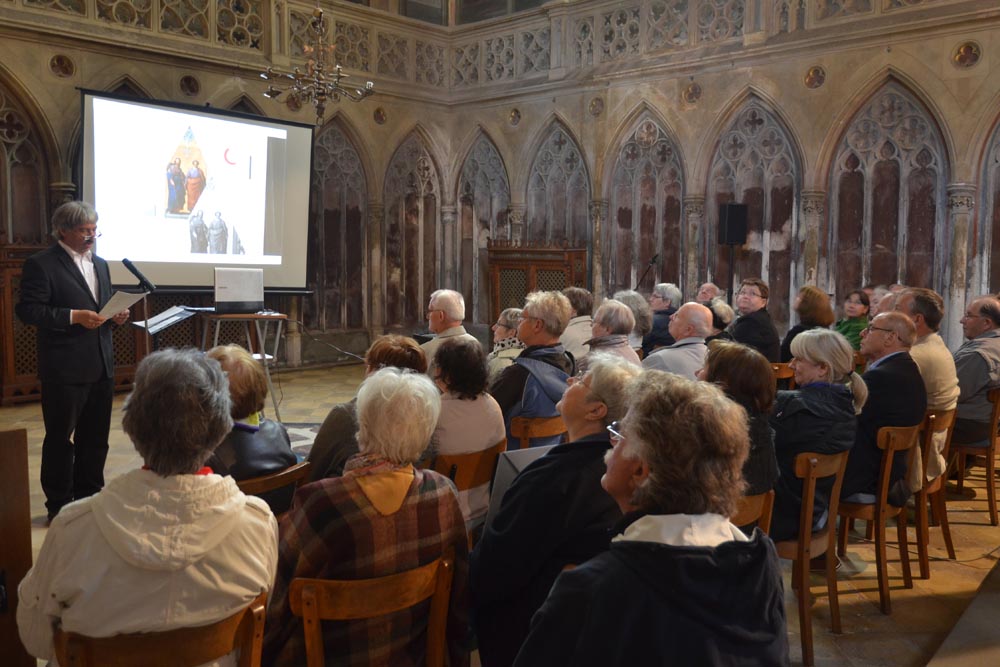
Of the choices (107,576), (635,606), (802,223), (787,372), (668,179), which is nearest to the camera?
(635,606)

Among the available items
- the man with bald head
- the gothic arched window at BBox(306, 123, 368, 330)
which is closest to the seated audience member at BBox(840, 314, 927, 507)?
the man with bald head

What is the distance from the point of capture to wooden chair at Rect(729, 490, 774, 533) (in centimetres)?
236

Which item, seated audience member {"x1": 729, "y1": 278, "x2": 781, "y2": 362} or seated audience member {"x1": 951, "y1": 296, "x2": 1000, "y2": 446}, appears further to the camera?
seated audience member {"x1": 729, "y1": 278, "x2": 781, "y2": 362}

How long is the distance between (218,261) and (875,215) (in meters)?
7.12

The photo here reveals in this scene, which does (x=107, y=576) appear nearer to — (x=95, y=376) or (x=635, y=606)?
(x=635, y=606)

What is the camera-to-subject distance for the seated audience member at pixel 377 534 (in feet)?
5.78

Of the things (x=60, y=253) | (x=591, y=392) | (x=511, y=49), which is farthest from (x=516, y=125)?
(x=591, y=392)

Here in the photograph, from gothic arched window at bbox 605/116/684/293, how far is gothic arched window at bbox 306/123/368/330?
344 cm

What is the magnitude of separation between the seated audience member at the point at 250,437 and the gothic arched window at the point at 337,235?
25.2ft

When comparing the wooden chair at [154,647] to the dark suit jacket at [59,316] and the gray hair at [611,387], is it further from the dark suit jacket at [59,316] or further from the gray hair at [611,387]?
the dark suit jacket at [59,316]

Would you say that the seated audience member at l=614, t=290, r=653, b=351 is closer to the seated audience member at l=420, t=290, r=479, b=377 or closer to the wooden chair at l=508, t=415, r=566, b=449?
the seated audience member at l=420, t=290, r=479, b=377

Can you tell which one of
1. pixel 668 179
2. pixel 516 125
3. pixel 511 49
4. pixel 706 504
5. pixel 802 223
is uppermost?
pixel 511 49

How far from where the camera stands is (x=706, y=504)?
130 centimetres

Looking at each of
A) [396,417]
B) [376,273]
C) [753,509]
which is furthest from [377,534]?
[376,273]
